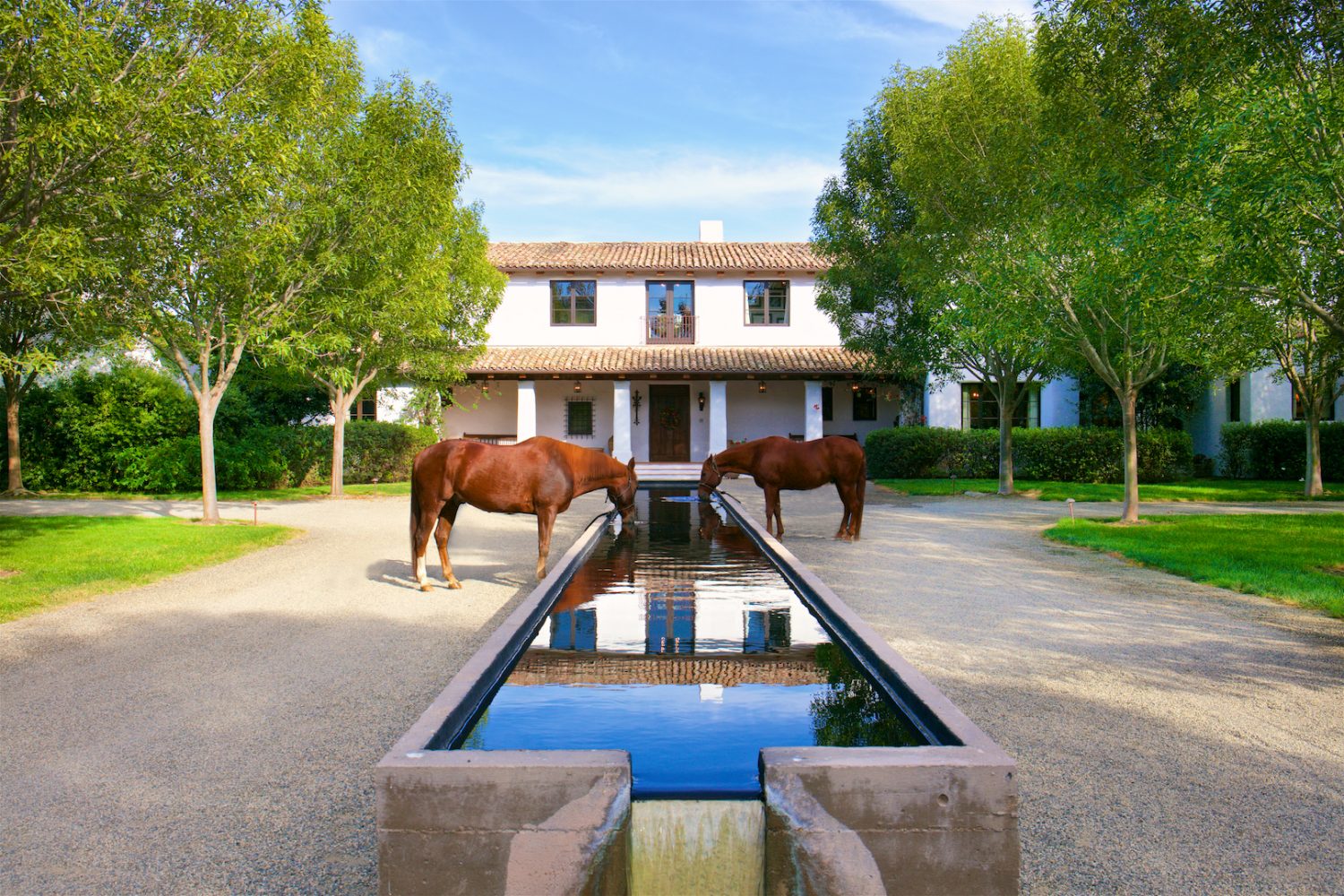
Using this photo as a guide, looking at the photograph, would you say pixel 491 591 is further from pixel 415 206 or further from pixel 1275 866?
pixel 415 206

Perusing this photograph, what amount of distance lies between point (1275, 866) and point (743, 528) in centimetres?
1065

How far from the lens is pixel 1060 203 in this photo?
14.8m

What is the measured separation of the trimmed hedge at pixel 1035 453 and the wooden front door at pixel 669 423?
7131mm

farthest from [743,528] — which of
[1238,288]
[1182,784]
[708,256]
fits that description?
[708,256]

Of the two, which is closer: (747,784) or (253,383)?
(747,784)

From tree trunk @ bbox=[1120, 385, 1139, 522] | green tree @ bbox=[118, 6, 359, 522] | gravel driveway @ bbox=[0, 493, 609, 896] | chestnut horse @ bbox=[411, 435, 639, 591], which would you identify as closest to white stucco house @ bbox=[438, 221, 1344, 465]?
tree trunk @ bbox=[1120, 385, 1139, 522]

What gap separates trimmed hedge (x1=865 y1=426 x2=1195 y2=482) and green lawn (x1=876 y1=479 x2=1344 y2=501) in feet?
1.51

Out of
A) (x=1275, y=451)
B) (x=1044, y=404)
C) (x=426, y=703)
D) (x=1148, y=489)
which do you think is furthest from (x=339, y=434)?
(x=1275, y=451)

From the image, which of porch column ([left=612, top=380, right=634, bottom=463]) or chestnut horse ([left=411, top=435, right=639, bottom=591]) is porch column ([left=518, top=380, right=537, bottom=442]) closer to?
porch column ([left=612, top=380, right=634, bottom=463])

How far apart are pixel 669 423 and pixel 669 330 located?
325 cm

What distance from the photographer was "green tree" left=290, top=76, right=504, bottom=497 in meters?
15.8

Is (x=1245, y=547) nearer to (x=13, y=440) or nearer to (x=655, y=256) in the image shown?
(x=655, y=256)

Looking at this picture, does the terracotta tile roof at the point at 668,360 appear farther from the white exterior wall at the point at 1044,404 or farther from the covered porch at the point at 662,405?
the white exterior wall at the point at 1044,404

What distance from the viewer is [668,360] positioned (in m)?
29.3
